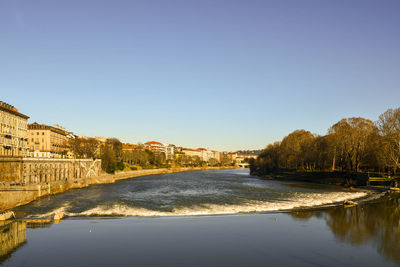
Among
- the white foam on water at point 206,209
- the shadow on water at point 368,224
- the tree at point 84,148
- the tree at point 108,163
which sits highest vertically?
the tree at point 84,148

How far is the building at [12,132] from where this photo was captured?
250ft

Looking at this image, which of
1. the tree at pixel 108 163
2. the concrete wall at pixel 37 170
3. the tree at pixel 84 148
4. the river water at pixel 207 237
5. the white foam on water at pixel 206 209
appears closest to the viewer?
the river water at pixel 207 237

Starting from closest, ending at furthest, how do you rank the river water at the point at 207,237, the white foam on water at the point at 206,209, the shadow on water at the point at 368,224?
the river water at the point at 207,237 < the shadow on water at the point at 368,224 < the white foam on water at the point at 206,209

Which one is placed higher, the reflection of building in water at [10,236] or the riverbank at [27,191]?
the riverbank at [27,191]

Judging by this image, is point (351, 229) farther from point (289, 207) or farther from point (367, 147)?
point (367, 147)

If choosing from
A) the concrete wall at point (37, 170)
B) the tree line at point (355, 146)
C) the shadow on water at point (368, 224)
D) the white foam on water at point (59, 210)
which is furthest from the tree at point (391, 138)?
the concrete wall at point (37, 170)

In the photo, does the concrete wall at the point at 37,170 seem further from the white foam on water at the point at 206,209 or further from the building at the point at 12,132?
the white foam on water at the point at 206,209

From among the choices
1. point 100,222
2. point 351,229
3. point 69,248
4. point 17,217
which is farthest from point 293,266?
point 17,217

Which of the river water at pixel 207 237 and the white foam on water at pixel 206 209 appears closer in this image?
the river water at pixel 207 237

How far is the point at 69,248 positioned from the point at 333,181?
80280mm

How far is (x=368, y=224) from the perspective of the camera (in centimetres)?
3086

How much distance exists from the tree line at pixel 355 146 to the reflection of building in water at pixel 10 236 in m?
66.5

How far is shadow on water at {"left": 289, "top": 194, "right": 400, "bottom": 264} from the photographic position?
23984 millimetres

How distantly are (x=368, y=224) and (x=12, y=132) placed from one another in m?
85.4
